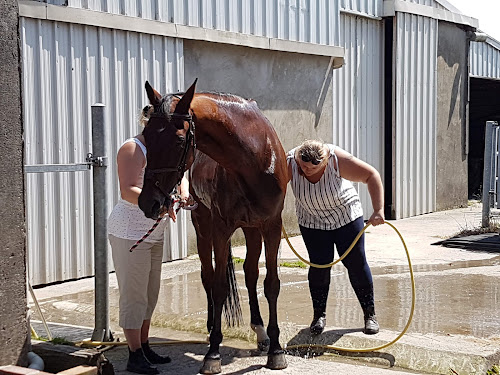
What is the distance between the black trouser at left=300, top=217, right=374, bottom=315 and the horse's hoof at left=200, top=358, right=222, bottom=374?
1.20 m

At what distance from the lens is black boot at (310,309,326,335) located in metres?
5.75

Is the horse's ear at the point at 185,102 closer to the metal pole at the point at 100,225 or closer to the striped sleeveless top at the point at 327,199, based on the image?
the metal pole at the point at 100,225

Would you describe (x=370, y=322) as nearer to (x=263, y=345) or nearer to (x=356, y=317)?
(x=356, y=317)

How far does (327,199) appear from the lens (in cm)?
576

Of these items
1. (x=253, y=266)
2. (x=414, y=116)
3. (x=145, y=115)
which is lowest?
(x=253, y=266)

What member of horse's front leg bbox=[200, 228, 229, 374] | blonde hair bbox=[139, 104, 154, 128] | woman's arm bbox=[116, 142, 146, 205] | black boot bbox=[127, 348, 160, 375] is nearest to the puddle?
horse's front leg bbox=[200, 228, 229, 374]

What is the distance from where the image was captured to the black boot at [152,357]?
5.16 meters

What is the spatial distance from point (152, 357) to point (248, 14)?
6553mm

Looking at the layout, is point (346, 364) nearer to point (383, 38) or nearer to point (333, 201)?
point (333, 201)

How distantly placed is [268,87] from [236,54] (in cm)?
85

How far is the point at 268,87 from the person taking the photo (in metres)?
11.1

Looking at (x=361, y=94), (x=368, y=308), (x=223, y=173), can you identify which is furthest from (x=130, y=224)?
(x=361, y=94)

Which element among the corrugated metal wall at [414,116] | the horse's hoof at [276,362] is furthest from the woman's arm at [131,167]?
the corrugated metal wall at [414,116]

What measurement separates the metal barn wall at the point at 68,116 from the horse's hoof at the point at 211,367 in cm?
345
